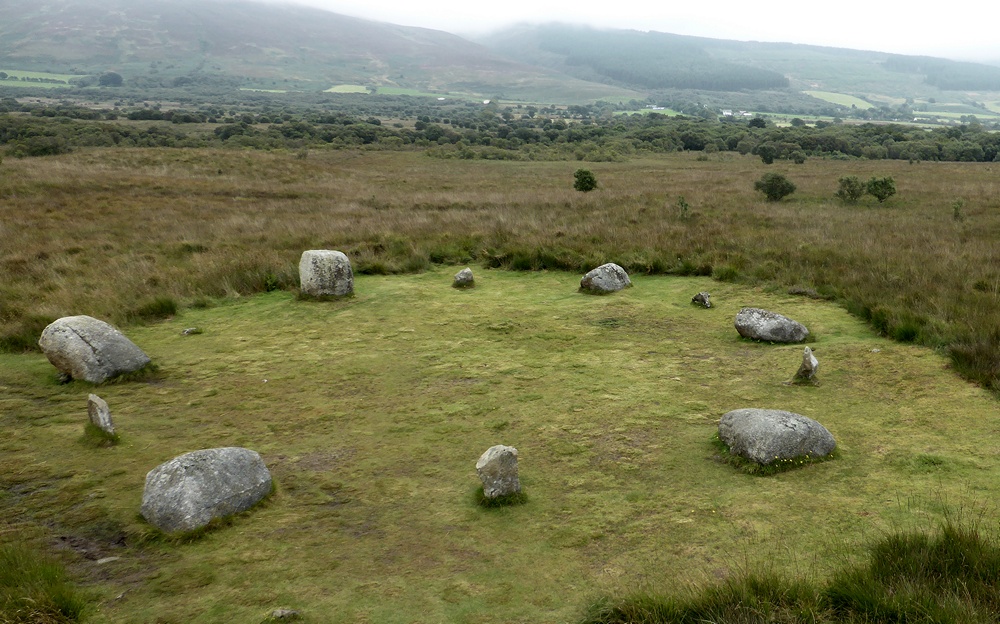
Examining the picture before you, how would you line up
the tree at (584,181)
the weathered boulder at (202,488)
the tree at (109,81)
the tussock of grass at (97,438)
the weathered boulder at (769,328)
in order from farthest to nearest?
1. the tree at (109,81)
2. the tree at (584,181)
3. the weathered boulder at (769,328)
4. the tussock of grass at (97,438)
5. the weathered boulder at (202,488)

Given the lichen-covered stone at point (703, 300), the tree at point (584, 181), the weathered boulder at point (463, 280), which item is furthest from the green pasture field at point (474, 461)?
the tree at point (584, 181)

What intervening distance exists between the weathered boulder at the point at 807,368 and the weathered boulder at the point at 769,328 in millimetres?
1480

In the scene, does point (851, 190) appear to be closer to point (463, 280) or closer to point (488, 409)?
point (463, 280)

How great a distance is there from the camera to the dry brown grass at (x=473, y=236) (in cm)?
1062

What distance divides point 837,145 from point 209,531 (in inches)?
2557

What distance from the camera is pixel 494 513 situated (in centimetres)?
490

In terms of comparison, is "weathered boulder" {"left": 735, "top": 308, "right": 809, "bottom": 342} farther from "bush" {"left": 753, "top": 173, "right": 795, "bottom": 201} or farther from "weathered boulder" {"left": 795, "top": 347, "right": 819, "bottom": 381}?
"bush" {"left": 753, "top": 173, "right": 795, "bottom": 201}

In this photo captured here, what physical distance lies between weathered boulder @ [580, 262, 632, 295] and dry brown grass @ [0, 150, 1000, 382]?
5.00 ft

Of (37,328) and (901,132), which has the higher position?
(901,132)

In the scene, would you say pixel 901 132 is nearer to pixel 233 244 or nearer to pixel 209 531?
pixel 233 244

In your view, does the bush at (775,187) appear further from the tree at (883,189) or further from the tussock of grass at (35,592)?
the tussock of grass at (35,592)

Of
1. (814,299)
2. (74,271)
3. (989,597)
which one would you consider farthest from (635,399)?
(74,271)

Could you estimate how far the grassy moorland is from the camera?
4.22 metres

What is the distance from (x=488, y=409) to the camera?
22.4ft
